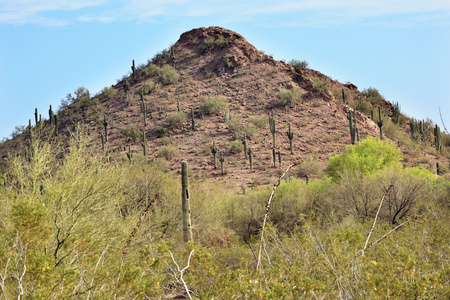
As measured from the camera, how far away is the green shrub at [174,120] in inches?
1797

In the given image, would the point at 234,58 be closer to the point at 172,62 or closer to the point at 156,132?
the point at 172,62

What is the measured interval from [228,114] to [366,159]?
799 inches

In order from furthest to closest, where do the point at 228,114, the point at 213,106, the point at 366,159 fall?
the point at 213,106, the point at 228,114, the point at 366,159

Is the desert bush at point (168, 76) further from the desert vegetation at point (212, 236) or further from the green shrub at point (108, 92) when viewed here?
the desert vegetation at point (212, 236)

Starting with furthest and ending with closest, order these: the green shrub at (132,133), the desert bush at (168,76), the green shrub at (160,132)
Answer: the desert bush at (168,76) < the green shrub at (160,132) < the green shrub at (132,133)

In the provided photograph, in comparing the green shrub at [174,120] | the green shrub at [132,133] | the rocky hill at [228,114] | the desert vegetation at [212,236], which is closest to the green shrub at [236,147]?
the rocky hill at [228,114]

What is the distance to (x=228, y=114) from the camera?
154 feet

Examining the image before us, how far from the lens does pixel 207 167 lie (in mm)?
38812

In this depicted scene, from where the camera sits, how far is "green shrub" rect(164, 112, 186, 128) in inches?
1797

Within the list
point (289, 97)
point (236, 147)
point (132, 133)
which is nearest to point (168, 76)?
point (132, 133)

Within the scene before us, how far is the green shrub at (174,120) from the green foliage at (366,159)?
18784 mm

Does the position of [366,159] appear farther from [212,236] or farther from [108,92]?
[108,92]

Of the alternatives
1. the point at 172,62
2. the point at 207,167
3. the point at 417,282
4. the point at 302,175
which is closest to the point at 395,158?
the point at 302,175

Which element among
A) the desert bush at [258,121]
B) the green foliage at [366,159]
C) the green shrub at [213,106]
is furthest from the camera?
the green shrub at [213,106]
